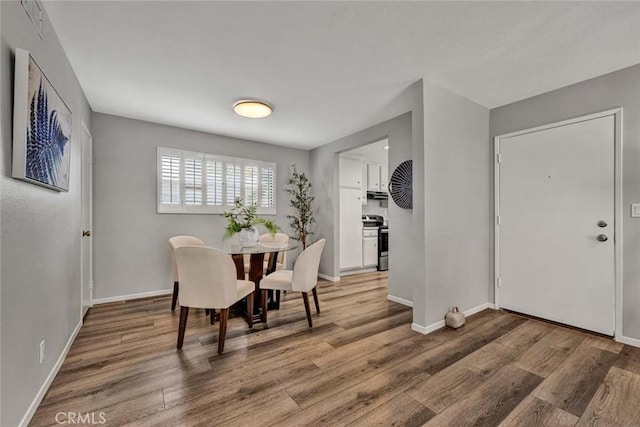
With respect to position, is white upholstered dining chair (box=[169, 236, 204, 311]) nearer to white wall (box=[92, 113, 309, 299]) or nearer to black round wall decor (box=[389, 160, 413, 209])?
white wall (box=[92, 113, 309, 299])

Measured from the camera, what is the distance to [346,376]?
1.89m

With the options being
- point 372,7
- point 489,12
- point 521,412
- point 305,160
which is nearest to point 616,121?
point 489,12

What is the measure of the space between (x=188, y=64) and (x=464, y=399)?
3241 mm

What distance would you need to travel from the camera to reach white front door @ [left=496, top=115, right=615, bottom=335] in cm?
247

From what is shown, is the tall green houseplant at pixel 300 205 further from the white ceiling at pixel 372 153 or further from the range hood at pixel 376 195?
the range hood at pixel 376 195

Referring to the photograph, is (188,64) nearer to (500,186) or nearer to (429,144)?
(429,144)

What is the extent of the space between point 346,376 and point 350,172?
3.68 metres

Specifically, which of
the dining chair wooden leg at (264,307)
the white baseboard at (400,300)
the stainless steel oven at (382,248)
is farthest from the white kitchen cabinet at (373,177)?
the dining chair wooden leg at (264,307)

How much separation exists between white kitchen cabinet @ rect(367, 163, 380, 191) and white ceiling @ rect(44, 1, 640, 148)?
2421 millimetres

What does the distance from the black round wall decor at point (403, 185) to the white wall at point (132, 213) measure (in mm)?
2810

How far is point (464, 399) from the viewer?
64.9 inches

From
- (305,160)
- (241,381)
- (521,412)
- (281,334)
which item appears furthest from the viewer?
(305,160)

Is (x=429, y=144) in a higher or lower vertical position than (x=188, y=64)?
→ lower

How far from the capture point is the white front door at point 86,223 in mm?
2941
